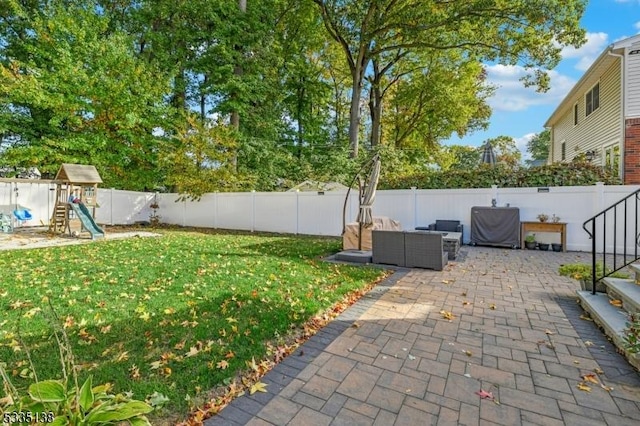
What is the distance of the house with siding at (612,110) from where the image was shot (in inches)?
358

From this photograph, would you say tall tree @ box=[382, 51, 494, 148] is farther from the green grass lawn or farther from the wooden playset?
the green grass lawn

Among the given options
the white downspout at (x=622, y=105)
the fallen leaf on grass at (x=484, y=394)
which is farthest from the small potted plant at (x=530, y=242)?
the fallen leaf on grass at (x=484, y=394)

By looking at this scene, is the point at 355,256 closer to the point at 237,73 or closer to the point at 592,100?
the point at 592,100

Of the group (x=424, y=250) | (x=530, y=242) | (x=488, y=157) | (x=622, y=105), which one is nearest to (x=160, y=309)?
(x=424, y=250)

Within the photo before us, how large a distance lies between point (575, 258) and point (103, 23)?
66.2 feet

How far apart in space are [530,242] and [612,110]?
545 cm

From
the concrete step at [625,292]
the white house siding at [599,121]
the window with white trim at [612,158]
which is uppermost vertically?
the white house siding at [599,121]

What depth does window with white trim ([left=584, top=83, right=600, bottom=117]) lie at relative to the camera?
11.4 m

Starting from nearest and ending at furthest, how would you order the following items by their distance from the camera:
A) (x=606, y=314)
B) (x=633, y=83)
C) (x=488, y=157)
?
(x=606, y=314)
(x=633, y=83)
(x=488, y=157)

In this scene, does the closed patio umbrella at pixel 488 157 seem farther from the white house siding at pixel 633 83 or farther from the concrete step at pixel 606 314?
the concrete step at pixel 606 314

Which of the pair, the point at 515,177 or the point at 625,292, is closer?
the point at 625,292

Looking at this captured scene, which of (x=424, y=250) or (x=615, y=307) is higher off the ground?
(x=424, y=250)

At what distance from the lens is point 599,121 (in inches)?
441

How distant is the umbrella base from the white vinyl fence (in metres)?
4.18
